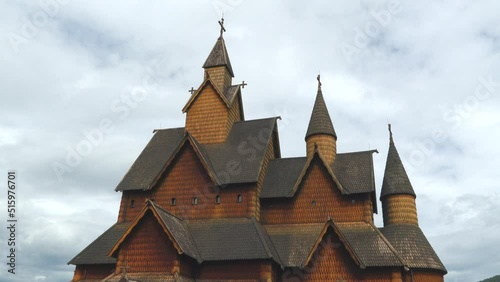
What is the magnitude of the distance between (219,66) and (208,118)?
170 inches

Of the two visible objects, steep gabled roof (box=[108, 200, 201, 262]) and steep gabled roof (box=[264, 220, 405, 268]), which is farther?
steep gabled roof (box=[264, 220, 405, 268])

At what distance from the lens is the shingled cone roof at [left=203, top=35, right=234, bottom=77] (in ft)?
98.3

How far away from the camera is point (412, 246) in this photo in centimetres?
2278

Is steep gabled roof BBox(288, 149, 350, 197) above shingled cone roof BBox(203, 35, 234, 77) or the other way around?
the other way around

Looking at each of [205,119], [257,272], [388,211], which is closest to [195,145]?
[205,119]

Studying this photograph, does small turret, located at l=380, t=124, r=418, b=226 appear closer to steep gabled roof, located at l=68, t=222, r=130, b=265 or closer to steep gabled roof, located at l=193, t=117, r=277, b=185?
steep gabled roof, located at l=193, t=117, r=277, b=185

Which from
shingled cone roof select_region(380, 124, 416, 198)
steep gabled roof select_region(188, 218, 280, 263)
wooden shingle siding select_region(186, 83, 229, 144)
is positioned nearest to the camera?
steep gabled roof select_region(188, 218, 280, 263)

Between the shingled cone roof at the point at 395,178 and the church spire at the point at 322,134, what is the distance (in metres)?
3.42

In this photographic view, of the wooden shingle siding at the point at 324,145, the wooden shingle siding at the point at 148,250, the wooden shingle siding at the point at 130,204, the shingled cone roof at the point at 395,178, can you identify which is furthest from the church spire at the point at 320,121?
the wooden shingle siding at the point at 148,250

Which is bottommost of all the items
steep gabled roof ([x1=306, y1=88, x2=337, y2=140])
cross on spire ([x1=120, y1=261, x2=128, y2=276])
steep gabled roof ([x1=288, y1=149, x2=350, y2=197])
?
cross on spire ([x1=120, y1=261, x2=128, y2=276])

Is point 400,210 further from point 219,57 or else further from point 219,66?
point 219,57

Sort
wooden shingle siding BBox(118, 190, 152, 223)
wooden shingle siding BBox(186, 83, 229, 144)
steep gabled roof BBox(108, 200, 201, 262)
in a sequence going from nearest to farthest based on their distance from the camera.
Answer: steep gabled roof BBox(108, 200, 201, 262) < wooden shingle siding BBox(118, 190, 152, 223) < wooden shingle siding BBox(186, 83, 229, 144)

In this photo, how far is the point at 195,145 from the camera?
24703 mm

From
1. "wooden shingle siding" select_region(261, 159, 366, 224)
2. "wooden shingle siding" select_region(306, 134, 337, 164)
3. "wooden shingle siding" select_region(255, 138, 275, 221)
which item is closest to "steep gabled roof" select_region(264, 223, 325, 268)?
"wooden shingle siding" select_region(261, 159, 366, 224)
